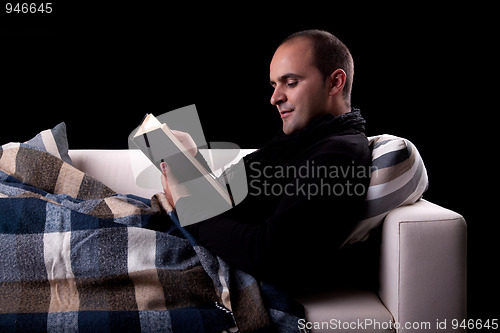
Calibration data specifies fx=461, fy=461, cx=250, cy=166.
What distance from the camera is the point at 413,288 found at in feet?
3.69

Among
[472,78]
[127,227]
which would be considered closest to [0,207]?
[127,227]

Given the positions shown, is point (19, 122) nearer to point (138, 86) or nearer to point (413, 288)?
point (138, 86)

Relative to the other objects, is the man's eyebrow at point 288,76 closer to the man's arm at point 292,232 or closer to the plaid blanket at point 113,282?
the man's arm at point 292,232

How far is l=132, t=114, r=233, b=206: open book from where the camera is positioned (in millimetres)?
1210

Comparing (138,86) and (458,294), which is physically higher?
(138,86)

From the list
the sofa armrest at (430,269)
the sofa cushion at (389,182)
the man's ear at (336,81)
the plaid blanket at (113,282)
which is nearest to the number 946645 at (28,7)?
the plaid blanket at (113,282)

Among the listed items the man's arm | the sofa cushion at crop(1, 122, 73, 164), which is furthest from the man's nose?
the sofa cushion at crop(1, 122, 73, 164)

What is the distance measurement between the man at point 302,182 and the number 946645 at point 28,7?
130cm

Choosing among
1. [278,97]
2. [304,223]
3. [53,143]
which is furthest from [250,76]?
[304,223]

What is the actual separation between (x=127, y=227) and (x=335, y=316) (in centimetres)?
58

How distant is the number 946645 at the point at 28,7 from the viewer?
215cm

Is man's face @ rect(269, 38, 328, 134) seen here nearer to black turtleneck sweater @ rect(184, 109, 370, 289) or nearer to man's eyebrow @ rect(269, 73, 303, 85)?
man's eyebrow @ rect(269, 73, 303, 85)

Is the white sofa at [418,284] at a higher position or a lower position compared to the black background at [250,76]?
lower

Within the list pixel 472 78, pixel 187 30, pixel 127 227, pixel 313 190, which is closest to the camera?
pixel 313 190
